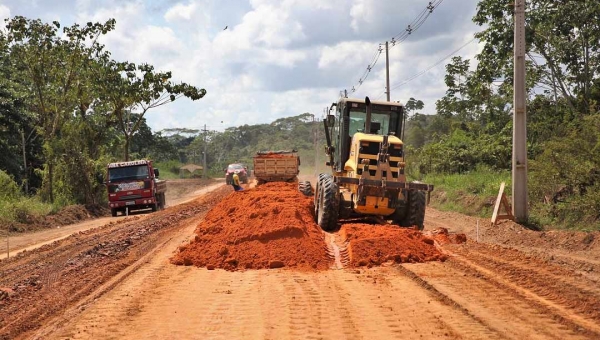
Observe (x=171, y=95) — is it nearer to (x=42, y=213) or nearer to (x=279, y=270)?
(x=42, y=213)

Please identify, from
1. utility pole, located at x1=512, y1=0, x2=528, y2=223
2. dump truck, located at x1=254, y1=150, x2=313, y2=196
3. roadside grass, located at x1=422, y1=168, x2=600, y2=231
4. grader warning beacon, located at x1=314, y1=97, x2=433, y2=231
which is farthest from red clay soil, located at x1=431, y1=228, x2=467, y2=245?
dump truck, located at x1=254, y1=150, x2=313, y2=196

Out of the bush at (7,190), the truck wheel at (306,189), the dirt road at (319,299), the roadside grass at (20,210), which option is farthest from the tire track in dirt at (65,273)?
the bush at (7,190)

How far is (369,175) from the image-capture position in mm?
14523

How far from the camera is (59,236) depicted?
20547 millimetres

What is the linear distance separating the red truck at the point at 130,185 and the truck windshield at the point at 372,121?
Answer: 49.5ft

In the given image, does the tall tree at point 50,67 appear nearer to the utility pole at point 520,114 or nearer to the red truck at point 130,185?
the red truck at point 130,185

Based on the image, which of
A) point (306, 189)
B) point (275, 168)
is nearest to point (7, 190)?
point (306, 189)

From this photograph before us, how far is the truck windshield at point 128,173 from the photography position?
2817 cm

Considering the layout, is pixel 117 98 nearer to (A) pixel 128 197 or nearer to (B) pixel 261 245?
(A) pixel 128 197

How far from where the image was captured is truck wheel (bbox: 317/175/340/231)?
14625 mm

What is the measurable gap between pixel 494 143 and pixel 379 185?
18746 millimetres

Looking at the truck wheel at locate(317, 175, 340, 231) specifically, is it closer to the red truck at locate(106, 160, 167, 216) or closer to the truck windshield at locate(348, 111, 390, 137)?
the truck windshield at locate(348, 111, 390, 137)

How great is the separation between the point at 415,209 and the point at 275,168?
72.5ft

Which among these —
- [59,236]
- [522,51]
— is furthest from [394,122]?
[59,236]
